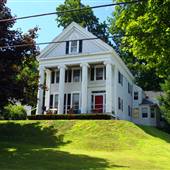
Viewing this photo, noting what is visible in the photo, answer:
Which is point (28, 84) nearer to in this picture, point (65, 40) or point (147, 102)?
point (65, 40)

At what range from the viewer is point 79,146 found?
28672 millimetres

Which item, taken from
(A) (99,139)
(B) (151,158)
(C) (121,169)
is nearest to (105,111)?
(A) (99,139)

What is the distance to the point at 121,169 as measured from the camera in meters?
19.3

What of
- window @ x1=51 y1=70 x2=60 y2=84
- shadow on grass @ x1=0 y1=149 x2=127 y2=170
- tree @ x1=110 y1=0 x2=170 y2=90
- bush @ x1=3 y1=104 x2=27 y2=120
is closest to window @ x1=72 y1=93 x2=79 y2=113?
window @ x1=51 y1=70 x2=60 y2=84

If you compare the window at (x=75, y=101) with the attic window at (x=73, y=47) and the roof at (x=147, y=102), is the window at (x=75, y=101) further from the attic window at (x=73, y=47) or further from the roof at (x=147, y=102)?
the roof at (x=147, y=102)

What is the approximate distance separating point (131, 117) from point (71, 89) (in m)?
10.8

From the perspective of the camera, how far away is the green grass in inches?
827

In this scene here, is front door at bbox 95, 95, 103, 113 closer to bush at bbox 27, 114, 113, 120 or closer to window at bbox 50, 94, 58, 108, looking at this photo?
window at bbox 50, 94, 58, 108

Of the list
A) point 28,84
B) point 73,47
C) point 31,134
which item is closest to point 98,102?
point 73,47

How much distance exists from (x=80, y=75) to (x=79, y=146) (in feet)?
55.7

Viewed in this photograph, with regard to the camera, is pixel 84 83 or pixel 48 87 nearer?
pixel 84 83

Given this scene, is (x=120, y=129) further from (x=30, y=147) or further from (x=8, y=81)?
(x=8, y=81)

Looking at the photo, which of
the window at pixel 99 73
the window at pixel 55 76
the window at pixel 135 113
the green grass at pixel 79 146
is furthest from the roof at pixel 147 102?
the green grass at pixel 79 146

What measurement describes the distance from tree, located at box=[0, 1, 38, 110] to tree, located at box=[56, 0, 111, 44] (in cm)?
3961
